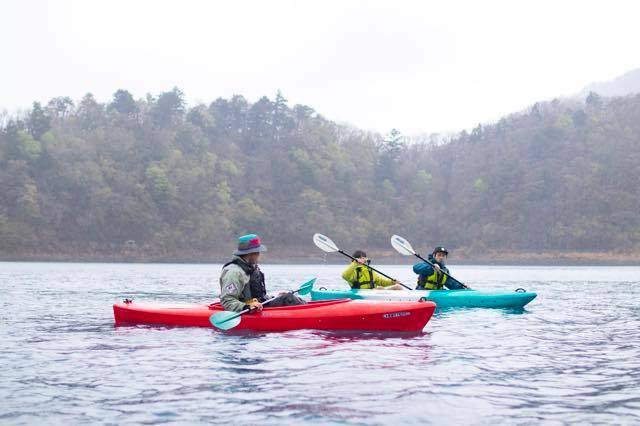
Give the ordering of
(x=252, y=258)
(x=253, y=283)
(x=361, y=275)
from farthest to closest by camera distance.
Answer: (x=361, y=275)
(x=253, y=283)
(x=252, y=258)

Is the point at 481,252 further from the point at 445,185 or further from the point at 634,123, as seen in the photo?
the point at 634,123

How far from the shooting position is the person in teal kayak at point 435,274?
14703mm

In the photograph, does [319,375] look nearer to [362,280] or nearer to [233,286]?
[233,286]

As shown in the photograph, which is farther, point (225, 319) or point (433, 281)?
point (433, 281)

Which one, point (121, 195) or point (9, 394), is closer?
point (9, 394)

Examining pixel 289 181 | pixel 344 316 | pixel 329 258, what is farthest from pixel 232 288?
pixel 289 181

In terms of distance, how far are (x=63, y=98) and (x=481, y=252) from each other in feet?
206

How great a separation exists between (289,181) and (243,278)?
87.0 m

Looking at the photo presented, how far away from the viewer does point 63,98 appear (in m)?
103

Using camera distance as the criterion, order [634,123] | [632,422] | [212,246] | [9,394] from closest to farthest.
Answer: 1. [632,422]
2. [9,394]
3. [212,246]
4. [634,123]

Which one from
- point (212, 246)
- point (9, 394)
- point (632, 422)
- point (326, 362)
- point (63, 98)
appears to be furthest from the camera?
point (63, 98)

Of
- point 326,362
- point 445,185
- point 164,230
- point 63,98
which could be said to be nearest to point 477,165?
point 445,185

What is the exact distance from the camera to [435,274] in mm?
15297

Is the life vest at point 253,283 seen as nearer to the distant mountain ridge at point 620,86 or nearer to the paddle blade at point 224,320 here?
the paddle blade at point 224,320
